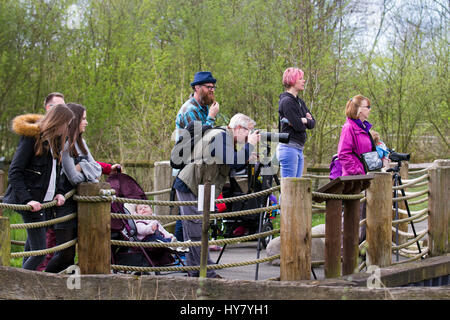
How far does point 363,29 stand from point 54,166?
1216 centimetres

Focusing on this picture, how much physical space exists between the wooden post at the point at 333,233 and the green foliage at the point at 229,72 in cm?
785

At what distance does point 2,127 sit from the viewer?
1490 cm

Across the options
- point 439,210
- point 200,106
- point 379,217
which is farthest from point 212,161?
point 439,210

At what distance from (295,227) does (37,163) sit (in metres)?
2.07

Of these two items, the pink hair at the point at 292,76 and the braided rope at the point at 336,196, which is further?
the pink hair at the point at 292,76

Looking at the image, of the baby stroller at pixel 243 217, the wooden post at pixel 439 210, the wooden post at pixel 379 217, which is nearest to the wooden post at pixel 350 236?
the wooden post at pixel 379 217

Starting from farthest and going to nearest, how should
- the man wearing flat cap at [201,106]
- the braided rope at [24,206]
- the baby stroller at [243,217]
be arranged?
the baby stroller at [243,217], the man wearing flat cap at [201,106], the braided rope at [24,206]

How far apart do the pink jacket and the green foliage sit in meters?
6.57

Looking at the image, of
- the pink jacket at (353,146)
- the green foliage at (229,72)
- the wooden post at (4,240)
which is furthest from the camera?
the green foliage at (229,72)

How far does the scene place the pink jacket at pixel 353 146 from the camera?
285 inches

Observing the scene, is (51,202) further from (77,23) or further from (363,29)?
(363,29)

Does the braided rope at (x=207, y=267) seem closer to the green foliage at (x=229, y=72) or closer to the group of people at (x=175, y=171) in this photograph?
the group of people at (x=175, y=171)

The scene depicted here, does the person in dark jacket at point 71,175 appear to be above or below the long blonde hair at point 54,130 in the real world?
below

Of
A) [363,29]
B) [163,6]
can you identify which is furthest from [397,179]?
[163,6]
